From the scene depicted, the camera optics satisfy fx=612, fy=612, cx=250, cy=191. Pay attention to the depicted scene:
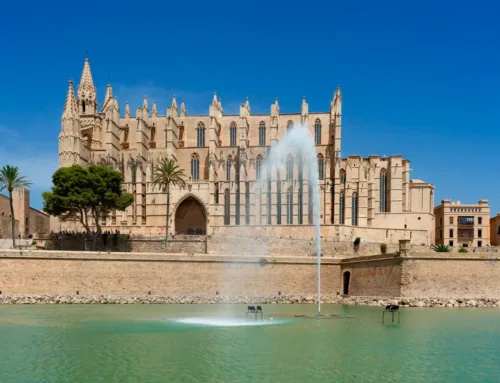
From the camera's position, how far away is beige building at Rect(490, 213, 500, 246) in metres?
67.9

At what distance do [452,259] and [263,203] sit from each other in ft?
89.5

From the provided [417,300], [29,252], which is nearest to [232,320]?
[417,300]

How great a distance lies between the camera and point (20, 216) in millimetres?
66062

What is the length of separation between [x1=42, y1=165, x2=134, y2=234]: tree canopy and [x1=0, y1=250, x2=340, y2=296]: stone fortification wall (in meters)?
9.89

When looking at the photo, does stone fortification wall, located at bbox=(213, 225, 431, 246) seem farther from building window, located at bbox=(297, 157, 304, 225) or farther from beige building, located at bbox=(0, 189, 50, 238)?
beige building, located at bbox=(0, 189, 50, 238)

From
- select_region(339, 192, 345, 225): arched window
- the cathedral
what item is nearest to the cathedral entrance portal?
the cathedral

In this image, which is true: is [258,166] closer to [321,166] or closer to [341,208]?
[321,166]

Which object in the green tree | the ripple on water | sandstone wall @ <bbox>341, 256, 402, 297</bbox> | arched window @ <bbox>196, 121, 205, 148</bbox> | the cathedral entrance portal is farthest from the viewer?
arched window @ <bbox>196, 121, 205, 148</bbox>

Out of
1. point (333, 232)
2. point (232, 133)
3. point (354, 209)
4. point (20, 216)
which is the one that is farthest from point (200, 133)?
point (20, 216)

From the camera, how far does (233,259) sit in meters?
43.6

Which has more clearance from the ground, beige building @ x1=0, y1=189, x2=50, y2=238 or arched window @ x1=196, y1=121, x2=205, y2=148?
arched window @ x1=196, y1=121, x2=205, y2=148

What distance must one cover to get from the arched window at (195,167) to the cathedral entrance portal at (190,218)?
4.18 metres

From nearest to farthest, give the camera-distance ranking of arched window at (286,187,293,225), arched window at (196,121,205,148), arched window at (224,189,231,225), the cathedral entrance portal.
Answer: arched window at (286,187,293,225) < arched window at (224,189,231,225) < the cathedral entrance portal < arched window at (196,121,205,148)

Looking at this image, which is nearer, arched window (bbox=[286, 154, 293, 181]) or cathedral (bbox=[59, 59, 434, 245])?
cathedral (bbox=[59, 59, 434, 245])
